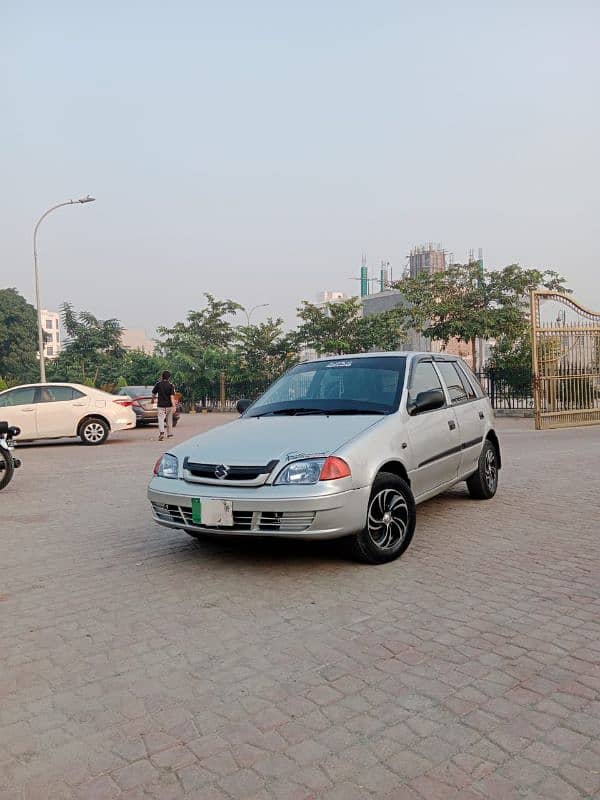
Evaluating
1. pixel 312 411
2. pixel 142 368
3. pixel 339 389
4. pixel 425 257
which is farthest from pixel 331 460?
pixel 425 257

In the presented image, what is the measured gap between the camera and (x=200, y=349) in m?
37.0

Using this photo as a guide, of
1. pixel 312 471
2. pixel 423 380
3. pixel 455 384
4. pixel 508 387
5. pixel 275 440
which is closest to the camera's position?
pixel 312 471

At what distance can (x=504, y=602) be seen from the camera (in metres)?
4.44

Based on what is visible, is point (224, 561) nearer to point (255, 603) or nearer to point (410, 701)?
point (255, 603)

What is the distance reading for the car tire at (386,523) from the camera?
520 centimetres

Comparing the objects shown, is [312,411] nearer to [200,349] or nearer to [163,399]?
[163,399]

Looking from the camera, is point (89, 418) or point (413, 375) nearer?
point (413, 375)

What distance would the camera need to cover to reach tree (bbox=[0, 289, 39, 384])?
71.6 meters

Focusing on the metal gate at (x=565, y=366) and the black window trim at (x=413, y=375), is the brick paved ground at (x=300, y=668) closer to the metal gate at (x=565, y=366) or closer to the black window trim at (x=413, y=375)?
the black window trim at (x=413, y=375)

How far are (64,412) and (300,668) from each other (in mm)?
14226

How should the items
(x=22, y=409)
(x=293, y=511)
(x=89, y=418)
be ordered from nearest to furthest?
(x=293, y=511) → (x=22, y=409) → (x=89, y=418)

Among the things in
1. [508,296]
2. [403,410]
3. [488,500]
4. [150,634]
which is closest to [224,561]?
[150,634]

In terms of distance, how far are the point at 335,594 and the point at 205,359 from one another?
32200mm

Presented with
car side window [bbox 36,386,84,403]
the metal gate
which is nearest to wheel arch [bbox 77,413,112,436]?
car side window [bbox 36,386,84,403]
